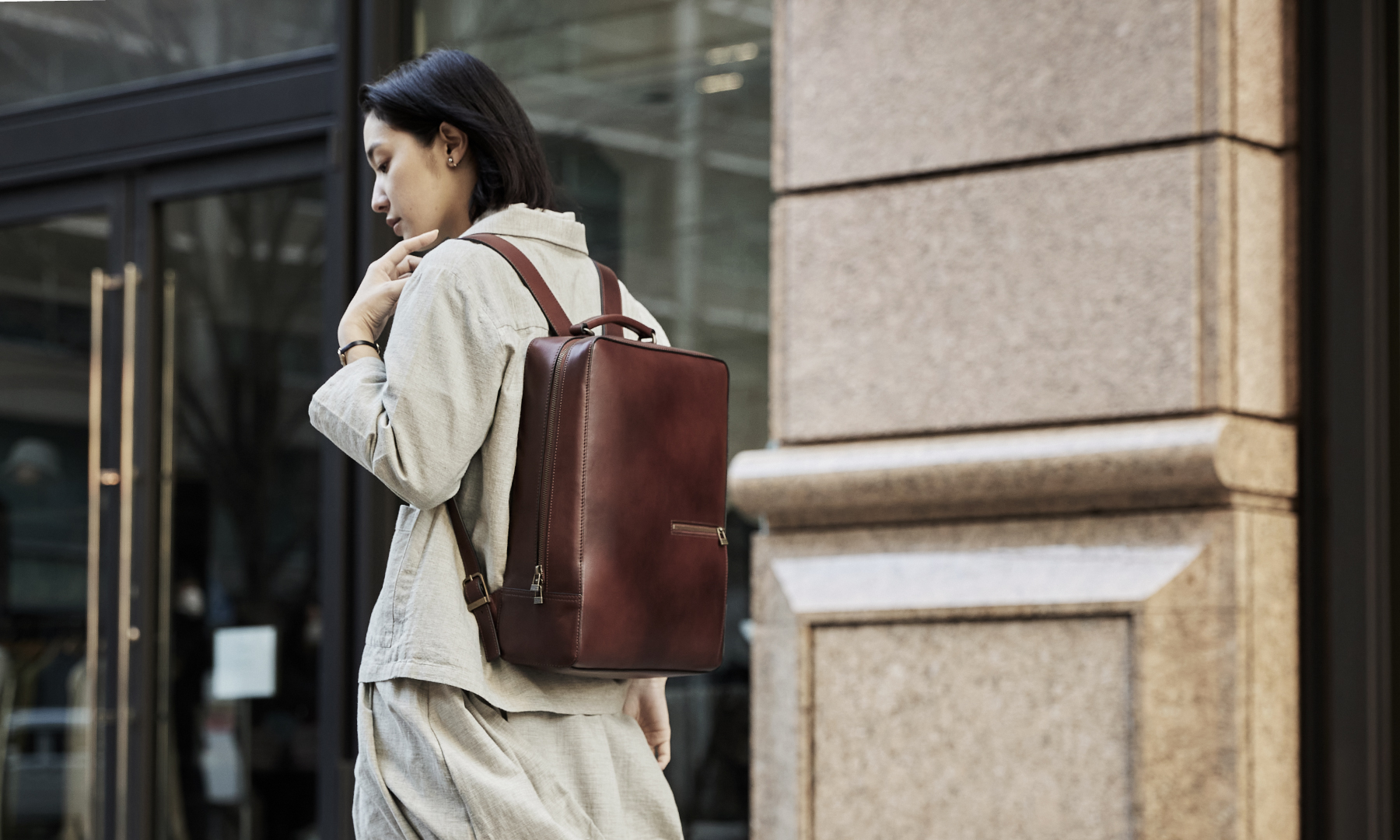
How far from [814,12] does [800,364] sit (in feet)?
3.06

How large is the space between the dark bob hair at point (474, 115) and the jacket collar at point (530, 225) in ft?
0.11

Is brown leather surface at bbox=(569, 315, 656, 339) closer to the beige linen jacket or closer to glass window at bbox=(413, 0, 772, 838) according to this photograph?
the beige linen jacket

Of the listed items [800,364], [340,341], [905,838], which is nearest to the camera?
[340,341]

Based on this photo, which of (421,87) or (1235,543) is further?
(1235,543)

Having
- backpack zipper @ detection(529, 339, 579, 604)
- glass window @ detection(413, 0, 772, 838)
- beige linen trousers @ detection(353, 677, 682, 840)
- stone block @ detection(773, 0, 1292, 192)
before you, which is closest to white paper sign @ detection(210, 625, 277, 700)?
glass window @ detection(413, 0, 772, 838)

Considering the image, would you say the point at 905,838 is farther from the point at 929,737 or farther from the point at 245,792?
the point at 245,792

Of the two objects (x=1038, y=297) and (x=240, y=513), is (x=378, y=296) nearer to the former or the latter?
(x=1038, y=297)

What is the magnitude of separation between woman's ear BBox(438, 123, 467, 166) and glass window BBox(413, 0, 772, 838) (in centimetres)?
233

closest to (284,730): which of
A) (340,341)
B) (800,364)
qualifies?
(800,364)

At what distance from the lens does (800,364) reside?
454cm

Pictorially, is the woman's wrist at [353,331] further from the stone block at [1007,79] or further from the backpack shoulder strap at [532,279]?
the stone block at [1007,79]

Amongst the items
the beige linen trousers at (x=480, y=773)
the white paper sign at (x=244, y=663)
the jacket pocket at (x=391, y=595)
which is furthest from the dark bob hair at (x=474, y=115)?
the white paper sign at (x=244, y=663)

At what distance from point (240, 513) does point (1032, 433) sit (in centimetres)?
315

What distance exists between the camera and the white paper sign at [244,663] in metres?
6.13
